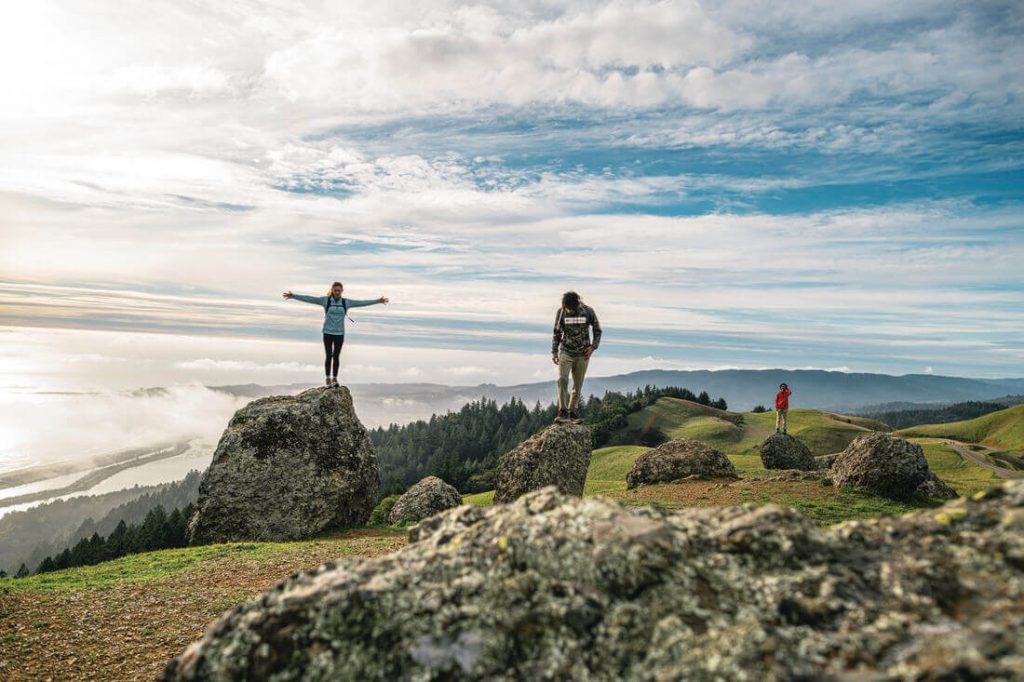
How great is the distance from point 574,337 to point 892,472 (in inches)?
646

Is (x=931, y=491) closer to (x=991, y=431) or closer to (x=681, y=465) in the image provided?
(x=681, y=465)

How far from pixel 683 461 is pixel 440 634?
32.2 metres

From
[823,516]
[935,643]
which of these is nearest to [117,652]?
[935,643]

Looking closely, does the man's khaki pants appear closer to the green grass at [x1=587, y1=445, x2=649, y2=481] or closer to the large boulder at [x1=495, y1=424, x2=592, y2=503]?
the large boulder at [x1=495, y1=424, x2=592, y2=503]

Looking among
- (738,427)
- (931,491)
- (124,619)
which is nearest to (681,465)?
(931,491)

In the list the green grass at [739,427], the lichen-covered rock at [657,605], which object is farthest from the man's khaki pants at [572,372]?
the green grass at [739,427]

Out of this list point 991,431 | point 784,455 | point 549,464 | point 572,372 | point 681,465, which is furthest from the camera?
point 991,431

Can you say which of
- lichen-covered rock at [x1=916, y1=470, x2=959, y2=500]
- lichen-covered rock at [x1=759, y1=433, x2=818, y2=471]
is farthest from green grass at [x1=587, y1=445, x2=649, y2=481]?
lichen-covered rock at [x1=916, y1=470, x2=959, y2=500]

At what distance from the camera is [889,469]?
25.9 m

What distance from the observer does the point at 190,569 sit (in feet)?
67.3

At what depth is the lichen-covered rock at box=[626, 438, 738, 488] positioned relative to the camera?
3406cm

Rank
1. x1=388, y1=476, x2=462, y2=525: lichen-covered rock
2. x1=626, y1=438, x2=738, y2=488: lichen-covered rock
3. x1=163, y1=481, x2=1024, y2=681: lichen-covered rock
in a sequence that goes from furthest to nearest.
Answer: x1=626, y1=438, x2=738, y2=488: lichen-covered rock, x1=388, y1=476, x2=462, y2=525: lichen-covered rock, x1=163, y1=481, x2=1024, y2=681: lichen-covered rock

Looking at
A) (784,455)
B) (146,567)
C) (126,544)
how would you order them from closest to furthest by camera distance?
(146,567) < (784,455) < (126,544)

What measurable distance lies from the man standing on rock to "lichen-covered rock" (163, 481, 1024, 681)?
17.3m
